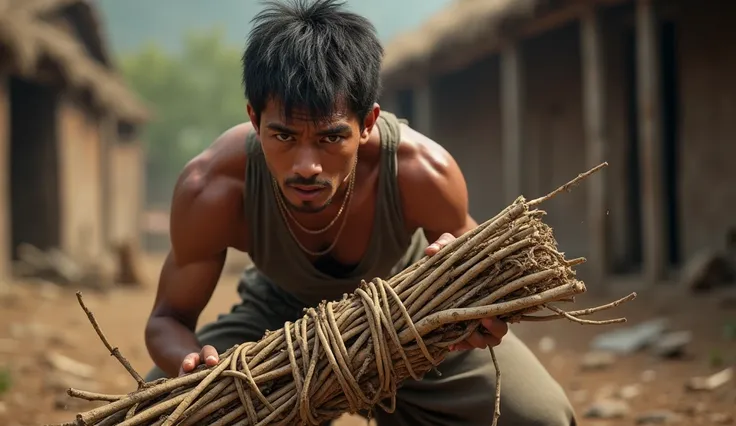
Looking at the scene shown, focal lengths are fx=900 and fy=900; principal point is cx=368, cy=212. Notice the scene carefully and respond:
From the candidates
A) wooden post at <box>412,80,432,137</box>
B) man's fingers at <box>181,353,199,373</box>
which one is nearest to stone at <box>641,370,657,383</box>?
man's fingers at <box>181,353,199,373</box>

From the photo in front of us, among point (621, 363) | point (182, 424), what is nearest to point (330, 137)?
point (182, 424)

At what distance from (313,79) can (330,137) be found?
16 cm

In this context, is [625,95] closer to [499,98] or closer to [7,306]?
[499,98]

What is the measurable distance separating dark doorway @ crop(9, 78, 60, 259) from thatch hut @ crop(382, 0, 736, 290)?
505 cm

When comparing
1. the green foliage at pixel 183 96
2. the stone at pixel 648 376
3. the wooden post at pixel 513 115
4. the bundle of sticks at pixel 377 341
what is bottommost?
the stone at pixel 648 376

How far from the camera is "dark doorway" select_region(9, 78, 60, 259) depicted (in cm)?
1293

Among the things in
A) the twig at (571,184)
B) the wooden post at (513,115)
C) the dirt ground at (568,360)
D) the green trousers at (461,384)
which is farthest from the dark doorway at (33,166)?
the twig at (571,184)

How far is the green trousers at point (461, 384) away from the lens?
276cm

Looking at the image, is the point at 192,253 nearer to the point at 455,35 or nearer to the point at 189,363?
the point at 189,363

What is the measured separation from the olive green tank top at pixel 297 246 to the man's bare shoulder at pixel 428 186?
4 cm

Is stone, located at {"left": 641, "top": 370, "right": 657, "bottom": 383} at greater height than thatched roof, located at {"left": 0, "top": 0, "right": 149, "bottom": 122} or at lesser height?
lesser

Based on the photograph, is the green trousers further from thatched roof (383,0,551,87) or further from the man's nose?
thatched roof (383,0,551,87)

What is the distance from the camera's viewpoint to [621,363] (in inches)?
224

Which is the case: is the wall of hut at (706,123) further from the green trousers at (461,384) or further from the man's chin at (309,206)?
the man's chin at (309,206)
